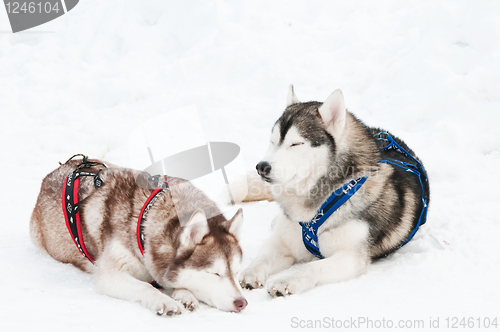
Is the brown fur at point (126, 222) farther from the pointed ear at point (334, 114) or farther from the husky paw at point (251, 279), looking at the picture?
the pointed ear at point (334, 114)

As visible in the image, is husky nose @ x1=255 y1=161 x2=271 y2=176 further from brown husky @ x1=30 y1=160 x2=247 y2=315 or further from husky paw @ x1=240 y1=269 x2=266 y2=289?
husky paw @ x1=240 y1=269 x2=266 y2=289

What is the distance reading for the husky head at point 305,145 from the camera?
270cm

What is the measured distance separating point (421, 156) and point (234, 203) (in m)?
2.44

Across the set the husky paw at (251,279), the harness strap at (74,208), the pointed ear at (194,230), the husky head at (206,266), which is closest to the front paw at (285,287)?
the husky paw at (251,279)

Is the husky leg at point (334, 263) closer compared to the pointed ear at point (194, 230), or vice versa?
the pointed ear at point (194, 230)

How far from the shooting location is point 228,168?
5191mm

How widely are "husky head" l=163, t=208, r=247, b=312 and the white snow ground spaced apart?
0.28ft

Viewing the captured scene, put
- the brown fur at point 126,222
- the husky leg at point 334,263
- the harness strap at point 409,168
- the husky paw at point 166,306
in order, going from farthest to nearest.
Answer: the harness strap at point 409,168 → the husky leg at point 334,263 → the brown fur at point 126,222 → the husky paw at point 166,306

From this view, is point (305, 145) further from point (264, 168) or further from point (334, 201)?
point (334, 201)

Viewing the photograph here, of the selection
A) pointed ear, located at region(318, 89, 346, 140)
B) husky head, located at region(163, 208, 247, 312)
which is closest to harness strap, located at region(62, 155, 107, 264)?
husky head, located at region(163, 208, 247, 312)

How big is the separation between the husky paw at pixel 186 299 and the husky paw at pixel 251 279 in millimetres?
463

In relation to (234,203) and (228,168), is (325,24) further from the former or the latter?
(234,203)

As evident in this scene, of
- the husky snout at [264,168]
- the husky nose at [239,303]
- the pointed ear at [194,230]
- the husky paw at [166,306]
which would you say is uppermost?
the husky snout at [264,168]

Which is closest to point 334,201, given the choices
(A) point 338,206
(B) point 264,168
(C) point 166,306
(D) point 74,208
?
(A) point 338,206
